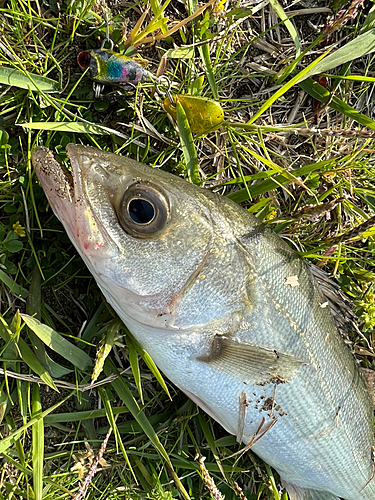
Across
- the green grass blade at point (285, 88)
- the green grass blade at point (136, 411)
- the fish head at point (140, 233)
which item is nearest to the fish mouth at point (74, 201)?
the fish head at point (140, 233)

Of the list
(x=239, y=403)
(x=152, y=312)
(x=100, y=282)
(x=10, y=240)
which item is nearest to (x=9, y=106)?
(x=10, y=240)

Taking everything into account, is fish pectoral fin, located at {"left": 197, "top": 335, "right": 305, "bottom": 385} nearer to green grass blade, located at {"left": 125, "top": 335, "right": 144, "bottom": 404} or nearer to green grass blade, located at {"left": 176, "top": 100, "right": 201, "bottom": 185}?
green grass blade, located at {"left": 125, "top": 335, "right": 144, "bottom": 404}

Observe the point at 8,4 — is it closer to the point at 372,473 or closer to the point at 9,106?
the point at 9,106

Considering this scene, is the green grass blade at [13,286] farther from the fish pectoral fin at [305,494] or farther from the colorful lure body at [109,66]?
the fish pectoral fin at [305,494]

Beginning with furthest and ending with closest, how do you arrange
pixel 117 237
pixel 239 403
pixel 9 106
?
pixel 9 106 → pixel 239 403 → pixel 117 237

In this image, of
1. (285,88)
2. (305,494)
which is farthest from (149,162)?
(305,494)

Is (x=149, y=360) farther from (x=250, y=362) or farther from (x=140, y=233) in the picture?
(x=140, y=233)
